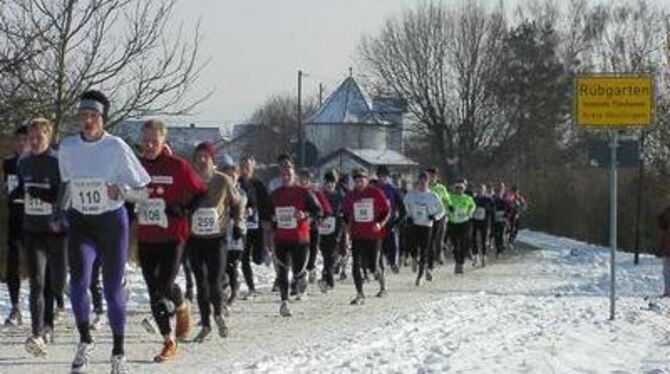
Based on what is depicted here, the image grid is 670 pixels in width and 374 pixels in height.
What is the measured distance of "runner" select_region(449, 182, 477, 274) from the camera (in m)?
25.8

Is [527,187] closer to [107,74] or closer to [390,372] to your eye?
[107,74]

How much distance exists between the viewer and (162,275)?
10.5 meters

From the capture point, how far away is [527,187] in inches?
2308

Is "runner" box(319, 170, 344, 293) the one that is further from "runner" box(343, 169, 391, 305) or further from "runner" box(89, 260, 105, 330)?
"runner" box(89, 260, 105, 330)

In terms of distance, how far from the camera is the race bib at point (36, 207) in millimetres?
10781

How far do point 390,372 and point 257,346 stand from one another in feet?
8.15

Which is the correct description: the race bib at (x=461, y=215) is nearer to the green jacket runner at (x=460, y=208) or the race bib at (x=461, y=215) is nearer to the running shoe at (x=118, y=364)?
the green jacket runner at (x=460, y=208)

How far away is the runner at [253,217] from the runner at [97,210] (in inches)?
237

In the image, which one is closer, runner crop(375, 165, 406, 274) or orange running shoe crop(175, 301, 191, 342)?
orange running shoe crop(175, 301, 191, 342)

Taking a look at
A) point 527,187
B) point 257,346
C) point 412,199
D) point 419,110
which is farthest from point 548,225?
point 257,346

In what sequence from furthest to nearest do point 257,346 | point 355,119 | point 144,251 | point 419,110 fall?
point 355,119 → point 419,110 → point 257,346 → point 144,251

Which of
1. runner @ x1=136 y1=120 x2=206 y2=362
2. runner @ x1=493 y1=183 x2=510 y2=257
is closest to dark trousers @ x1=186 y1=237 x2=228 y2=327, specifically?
runner @ x1=136 y1=120 x2=206 y2=362

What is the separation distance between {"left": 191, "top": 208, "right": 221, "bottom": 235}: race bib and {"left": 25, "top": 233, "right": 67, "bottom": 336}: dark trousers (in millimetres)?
1595

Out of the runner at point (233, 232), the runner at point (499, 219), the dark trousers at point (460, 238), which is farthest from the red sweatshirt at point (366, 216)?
the runner at point (499, 219)
